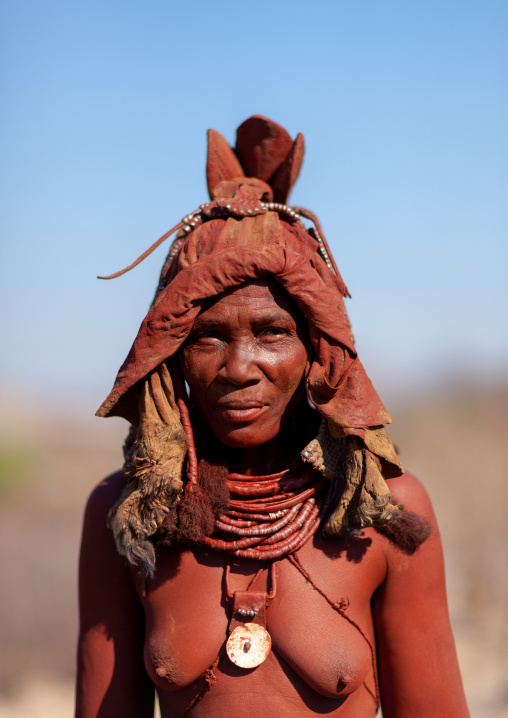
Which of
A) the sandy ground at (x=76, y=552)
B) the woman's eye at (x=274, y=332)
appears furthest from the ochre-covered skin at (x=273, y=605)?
the sandy ground at (x=76, y=552)

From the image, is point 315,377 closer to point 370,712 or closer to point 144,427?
point 144,427

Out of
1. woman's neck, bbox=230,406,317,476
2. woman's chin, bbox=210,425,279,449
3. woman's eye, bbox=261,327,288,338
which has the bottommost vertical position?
woman's neck, bbox=230,406,317,476

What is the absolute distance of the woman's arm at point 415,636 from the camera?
2438mm

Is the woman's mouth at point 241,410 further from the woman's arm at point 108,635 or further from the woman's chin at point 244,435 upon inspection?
the woman's arm at point 108,635

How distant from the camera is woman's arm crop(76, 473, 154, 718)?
2.59m

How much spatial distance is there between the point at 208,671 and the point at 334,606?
1.45 feet

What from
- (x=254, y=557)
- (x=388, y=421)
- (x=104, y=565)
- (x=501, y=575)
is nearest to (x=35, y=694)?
(x=104, y=565)

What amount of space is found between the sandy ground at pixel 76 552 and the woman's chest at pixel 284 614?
4351mm

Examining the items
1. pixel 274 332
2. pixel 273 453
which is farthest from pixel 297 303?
pixel 273 453

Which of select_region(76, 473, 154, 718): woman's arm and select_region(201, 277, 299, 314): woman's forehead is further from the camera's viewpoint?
select_region(76, 473, 154, 718): woman's arm

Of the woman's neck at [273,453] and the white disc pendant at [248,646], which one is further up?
the woman's neck at [273,453]

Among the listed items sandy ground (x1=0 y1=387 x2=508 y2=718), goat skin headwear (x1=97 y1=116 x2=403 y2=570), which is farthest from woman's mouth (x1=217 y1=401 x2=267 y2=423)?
sandy ground (x1=0 y1=387 x2=508 y2=718)

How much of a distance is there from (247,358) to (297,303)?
0.23 metres

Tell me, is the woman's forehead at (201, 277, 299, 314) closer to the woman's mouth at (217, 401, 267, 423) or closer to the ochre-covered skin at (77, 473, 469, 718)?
the woman's mouth at (217, 401, 267, 423)
